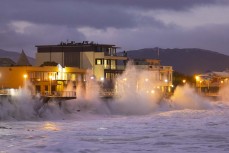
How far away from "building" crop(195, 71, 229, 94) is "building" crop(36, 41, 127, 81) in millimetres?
37377

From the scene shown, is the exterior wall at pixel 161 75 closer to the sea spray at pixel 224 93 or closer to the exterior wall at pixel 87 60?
the sea spray at pixel 224 93

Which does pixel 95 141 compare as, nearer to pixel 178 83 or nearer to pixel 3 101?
pixel 3 101

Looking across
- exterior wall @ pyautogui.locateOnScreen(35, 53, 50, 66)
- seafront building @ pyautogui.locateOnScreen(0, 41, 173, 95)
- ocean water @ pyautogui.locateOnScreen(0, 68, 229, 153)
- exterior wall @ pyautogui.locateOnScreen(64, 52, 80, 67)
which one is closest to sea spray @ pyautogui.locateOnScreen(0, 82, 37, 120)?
ocean water @ pyautogui.locateOnScreen(0, 68, 229, 153)

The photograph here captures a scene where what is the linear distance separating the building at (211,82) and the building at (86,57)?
37.4m

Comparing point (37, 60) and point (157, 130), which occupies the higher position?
point (37, 60)

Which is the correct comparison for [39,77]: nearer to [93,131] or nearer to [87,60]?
[87,60]

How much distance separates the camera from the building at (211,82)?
136125 millimetres

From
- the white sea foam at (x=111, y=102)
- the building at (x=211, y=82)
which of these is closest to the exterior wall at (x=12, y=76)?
the white sea foam at (x=111, y=102)

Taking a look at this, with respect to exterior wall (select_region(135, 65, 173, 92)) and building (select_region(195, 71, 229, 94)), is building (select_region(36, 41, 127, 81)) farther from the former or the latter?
building (select_region(195, 71, 229, 94))

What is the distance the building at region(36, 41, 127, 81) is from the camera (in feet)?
324

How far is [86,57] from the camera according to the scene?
99000mm

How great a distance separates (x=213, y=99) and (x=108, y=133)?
83.1 meters

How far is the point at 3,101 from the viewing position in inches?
2267

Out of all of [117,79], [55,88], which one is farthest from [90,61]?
[55,88]
